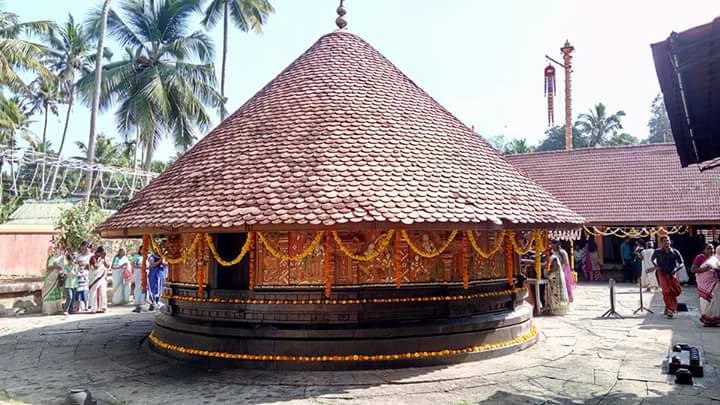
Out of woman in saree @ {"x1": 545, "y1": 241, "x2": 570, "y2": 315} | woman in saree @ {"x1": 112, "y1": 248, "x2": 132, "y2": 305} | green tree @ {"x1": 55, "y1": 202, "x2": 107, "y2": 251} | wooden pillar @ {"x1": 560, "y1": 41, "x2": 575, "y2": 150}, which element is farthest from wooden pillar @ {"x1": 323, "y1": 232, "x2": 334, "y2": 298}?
wooden pillar @ {"x1": 560, "y1": 41, "x2": 575, "y2": 150}

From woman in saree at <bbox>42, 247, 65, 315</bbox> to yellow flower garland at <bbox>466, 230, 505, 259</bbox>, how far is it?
9915 mm

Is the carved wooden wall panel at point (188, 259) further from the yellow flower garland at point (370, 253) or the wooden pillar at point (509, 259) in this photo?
the wooden pillar at point (509, 259)

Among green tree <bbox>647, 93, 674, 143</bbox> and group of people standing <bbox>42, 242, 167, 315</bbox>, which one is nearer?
group of people standing <bbox>42, 242, 167, 315</bbox>

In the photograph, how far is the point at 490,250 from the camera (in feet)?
26.8

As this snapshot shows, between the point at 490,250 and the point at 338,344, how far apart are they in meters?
2.78

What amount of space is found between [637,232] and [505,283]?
41.4ft

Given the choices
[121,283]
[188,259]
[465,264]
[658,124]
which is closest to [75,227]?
[121,283]

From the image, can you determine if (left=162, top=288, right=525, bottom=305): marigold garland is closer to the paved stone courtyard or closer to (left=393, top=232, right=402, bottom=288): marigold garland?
(left=393, top=232, right=402, bottom=288): marigold garland

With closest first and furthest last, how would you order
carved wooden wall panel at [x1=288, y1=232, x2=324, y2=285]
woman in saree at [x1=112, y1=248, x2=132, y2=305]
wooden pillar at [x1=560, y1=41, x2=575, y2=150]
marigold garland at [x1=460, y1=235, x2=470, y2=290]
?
carved wooden wall panel at [x1=288, y1=232, x2=324, y2=285] → marigold garland at [x1=460, y1=235, x2=470, y2=290] → woman in saree at [x1=112, y1=248, x2=132, y2=305] → wooden pillar at [x1=560, y1=41, x2=575, y2=150]

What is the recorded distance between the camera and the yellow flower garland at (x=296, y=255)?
6.94 m

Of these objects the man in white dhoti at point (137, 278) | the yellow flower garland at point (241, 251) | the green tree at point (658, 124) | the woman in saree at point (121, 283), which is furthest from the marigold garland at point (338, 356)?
the green tree at point (658, 124)

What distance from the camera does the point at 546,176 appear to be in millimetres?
22734

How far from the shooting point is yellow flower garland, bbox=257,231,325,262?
6938mm

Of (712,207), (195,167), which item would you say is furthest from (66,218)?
(712,207)
